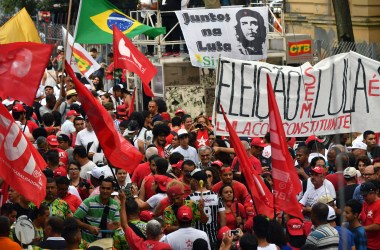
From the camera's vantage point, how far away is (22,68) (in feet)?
47.1

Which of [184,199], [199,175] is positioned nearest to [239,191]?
[199,175]

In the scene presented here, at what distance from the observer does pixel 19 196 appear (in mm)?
14258

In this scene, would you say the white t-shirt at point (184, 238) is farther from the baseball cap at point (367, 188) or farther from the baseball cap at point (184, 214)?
the baseball cap at point (367, 188)

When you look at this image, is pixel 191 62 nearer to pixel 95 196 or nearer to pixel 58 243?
pixel 95 196

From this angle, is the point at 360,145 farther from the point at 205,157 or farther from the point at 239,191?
the point at 239,191

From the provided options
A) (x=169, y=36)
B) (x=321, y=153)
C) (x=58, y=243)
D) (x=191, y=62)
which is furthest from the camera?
(x=169, y=36)

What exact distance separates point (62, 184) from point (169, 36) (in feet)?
36.0

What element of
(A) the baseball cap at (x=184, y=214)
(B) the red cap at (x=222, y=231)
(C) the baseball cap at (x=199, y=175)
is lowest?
(B) the red cap at (x=222, y=231)

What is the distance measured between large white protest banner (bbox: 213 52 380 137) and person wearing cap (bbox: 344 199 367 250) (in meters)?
4.05

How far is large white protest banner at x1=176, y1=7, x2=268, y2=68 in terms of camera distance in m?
23.1

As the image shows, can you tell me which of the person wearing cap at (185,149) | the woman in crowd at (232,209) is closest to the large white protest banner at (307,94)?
the person wearing cap at (185,149)

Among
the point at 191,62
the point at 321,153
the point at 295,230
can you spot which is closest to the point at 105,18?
the point at 191,62

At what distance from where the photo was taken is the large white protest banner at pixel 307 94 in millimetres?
17844

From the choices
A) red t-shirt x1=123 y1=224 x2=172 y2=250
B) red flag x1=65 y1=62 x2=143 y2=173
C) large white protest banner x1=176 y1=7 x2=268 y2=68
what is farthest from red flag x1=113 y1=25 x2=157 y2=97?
red t-shirt x1=123 y1=224 x2=172 y2=250
